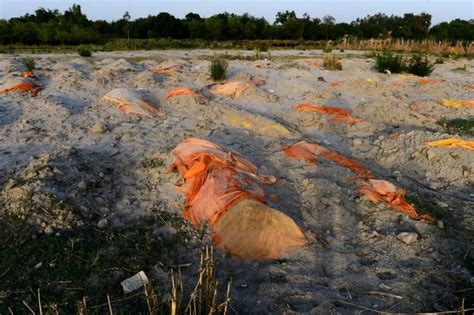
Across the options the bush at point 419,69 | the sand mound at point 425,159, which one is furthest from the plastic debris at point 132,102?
the bush at point 419,69

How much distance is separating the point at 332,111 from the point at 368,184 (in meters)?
2.77

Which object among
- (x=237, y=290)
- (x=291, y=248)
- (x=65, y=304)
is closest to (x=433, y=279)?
(x=291, y=248)

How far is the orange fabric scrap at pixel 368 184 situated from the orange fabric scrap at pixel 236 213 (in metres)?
1.02

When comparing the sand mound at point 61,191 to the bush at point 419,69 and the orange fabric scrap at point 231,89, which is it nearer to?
the orange fabric scrap at point 231,89

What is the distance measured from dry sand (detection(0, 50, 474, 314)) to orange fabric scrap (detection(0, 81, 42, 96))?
0.17 m

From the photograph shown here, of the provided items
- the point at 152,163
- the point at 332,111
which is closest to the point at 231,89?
the point at 332,111

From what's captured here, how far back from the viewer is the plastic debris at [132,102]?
21.3 ft

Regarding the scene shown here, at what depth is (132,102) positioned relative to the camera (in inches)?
261

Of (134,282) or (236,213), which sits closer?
(134,282)

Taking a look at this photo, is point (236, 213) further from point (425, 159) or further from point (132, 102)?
point (132, 102)

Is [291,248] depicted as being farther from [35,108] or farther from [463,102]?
[463,102]

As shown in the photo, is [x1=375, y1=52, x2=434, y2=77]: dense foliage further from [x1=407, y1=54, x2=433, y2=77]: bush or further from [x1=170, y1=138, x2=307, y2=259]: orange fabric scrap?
[x1=170, y1=138, x2=307, y2=259]: orange fabric scrap

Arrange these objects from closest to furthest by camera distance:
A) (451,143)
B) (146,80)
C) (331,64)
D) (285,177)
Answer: (285,177), (451,143), (146,80), (331,64)

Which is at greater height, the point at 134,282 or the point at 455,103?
the point at 455,103
